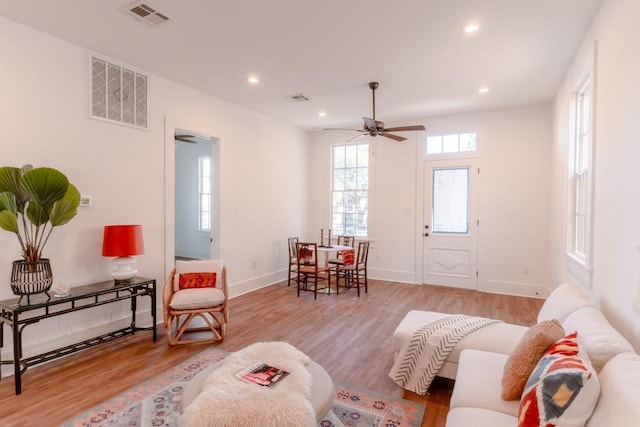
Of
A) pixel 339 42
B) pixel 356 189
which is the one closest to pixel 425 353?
pixel 339 42

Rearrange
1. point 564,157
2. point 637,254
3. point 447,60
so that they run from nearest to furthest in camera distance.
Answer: point 637,254 < point 447,60 < point 564,157

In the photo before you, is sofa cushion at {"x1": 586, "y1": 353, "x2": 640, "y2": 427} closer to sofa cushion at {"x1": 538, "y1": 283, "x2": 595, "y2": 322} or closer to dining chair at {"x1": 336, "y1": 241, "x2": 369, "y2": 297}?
sofa cushion at {"x1": 538, "y1": 283, "x2": 595, "y2": 322}

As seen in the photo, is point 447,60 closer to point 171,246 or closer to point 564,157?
point 564,157

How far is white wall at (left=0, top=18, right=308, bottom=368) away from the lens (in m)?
2.93

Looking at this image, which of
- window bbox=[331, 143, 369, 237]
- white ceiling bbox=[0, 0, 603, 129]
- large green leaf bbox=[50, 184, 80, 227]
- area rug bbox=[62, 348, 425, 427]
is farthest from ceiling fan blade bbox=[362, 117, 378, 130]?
large green leaf bbox=[50, 184, 80, 227]

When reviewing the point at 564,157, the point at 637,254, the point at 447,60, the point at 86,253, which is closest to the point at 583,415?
the point at 637,254

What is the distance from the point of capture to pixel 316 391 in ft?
6.20

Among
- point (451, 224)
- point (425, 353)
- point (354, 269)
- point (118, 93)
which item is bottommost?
point (425, 353)

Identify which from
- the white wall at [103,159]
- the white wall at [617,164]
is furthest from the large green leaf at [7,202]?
the white wall at [617,164]

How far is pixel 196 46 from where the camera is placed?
10.9 feet

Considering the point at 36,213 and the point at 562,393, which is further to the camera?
the point at 36,213

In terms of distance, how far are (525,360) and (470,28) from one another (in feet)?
8.90

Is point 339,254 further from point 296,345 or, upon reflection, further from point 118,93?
point 118,93

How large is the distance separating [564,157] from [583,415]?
369cm
